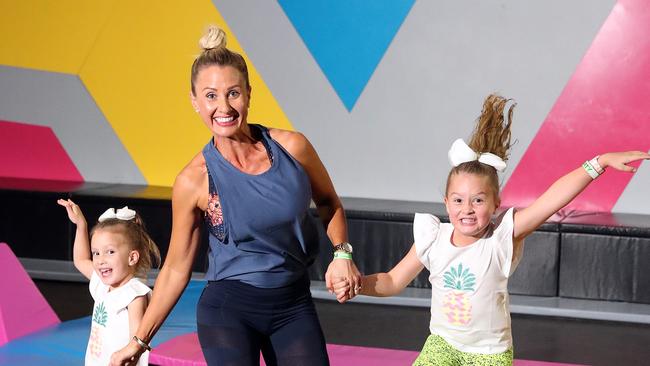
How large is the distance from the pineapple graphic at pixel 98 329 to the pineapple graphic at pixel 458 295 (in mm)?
1157

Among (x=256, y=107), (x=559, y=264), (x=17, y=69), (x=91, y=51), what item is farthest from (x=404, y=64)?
(x=17, y=69)

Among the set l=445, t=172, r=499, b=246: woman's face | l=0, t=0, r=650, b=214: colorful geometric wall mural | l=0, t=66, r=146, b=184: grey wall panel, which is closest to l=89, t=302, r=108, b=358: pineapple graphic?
l=445, t=172, r=499, b=246: woman's face

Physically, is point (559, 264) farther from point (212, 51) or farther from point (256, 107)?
point (212, 51)

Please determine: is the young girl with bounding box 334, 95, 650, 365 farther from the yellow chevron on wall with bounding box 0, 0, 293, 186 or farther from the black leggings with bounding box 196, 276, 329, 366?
the yellow chevron on wall with bounding box 0, 0, 293, 186

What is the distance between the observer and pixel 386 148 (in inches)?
250

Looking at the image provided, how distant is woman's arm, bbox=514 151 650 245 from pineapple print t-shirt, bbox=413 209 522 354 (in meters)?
0.04

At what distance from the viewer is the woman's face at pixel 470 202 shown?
9.55 feet

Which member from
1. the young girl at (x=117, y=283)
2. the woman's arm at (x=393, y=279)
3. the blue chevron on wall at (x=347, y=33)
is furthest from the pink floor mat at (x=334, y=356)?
the blue chevron on wall at (x=347, y=33)

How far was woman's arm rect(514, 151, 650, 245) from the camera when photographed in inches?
106

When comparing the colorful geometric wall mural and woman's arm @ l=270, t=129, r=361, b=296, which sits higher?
the colorful geometric wall mural

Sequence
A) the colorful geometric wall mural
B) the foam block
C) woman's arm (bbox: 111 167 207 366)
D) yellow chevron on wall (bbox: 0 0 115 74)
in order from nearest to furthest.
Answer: woman's arm (bbox: 111 167 207 366) → the foam block → the colorful geometric wall mural → yellow chevron on wall (bbox: 0 0 115 74)

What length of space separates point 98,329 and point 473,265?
1.28 metres

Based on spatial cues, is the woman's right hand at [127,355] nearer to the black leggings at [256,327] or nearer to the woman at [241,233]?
the woman at [241,233]

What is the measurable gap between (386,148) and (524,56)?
100 cm
